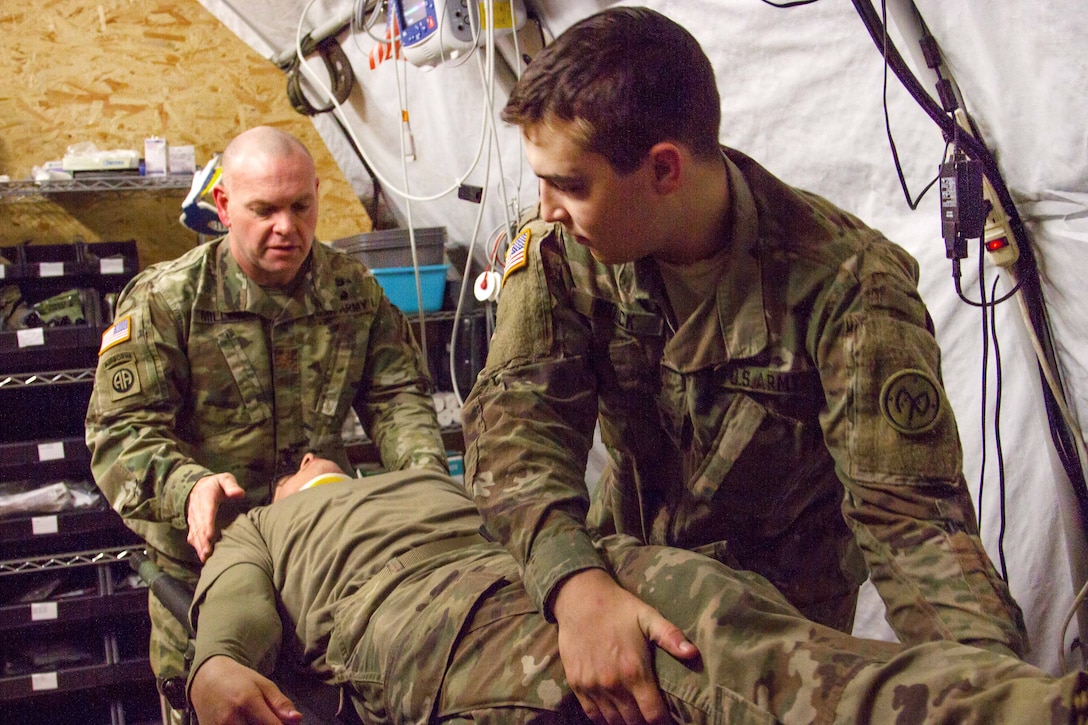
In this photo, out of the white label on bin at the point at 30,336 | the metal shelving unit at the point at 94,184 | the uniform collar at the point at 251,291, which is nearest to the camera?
the uniform collar at the point at 251,291

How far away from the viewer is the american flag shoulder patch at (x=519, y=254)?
1.17 meters

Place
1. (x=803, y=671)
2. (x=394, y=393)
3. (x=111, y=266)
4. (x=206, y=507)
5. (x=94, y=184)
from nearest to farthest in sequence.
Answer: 1. (x=803, y=671)
2. (x=206, y=507)
3. (x=394, y=393)
4. (x=111, y=266)
5. (x=94, y=184)

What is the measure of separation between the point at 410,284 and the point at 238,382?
947mm

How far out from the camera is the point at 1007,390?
1439mm

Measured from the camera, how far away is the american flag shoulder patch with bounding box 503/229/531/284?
3.83ft

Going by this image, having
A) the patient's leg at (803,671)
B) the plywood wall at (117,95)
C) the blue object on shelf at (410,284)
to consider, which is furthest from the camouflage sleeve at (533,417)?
the plywood wall at (117,95)

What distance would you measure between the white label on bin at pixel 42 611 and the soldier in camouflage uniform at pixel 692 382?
1.76m

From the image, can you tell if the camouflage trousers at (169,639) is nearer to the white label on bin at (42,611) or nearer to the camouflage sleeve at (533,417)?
the white label on bin at (42,611)

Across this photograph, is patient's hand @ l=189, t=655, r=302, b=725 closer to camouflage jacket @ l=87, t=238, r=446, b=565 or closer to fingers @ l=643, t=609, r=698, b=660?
fingers @ l=643, t=609, r=698, b=660

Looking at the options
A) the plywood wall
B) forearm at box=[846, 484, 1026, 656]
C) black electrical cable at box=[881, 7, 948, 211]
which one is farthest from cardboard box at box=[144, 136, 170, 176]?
forearm at box=[846, 484, 1026, 656]

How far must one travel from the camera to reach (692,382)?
1.10 metres

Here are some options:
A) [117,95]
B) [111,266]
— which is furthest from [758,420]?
[117,95]

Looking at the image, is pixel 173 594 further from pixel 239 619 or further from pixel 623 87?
pixel 623 87

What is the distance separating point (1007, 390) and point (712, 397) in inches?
25.3
